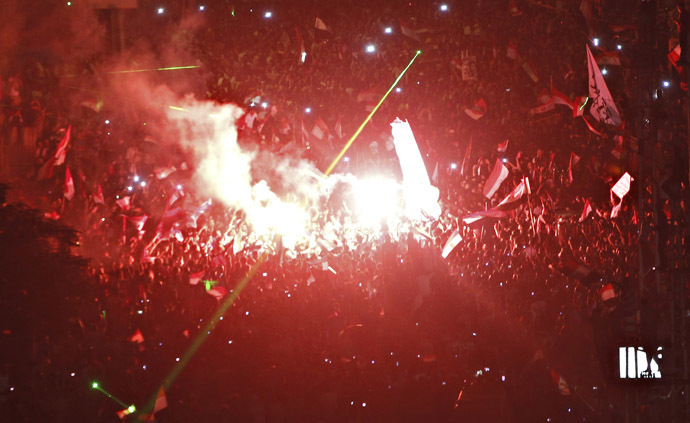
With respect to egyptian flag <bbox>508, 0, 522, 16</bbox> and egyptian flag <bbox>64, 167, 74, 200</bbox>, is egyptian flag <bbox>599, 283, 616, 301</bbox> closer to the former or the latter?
egyptian flag <bbox>508, 0, 522, 16</bbox>

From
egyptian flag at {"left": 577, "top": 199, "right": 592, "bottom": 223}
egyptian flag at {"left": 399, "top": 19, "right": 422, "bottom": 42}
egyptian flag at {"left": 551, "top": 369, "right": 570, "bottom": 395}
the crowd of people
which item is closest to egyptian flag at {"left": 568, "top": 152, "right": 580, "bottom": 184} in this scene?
the crowd of people

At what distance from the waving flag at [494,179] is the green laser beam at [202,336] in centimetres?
227

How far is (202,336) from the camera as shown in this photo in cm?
630

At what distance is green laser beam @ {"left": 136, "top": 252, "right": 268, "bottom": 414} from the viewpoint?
5.88m

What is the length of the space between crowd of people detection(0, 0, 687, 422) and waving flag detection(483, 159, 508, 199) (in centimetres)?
7

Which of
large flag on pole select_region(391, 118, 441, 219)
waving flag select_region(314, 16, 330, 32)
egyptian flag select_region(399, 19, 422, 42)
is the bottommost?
large flag on pole select_region(391, 118, 441, 219)

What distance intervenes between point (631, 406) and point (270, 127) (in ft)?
14.3

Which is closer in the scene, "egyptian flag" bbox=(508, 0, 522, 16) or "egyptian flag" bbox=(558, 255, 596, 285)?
"egyptian flag" bbox=(558, 255, 596, 285)

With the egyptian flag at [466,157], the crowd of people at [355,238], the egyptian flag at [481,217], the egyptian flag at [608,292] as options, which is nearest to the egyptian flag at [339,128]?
the crowd of people at [355,238]

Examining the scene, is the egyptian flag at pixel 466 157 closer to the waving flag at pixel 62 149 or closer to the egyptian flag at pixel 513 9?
the egyptian flag at pixel 513 9

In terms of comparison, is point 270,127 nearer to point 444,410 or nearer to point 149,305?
point 149,305

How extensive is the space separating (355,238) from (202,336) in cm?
175

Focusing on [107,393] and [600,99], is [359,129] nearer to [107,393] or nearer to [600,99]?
[600,99]

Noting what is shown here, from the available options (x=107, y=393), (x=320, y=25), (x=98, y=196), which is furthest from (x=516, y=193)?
(x=107, y=393)
